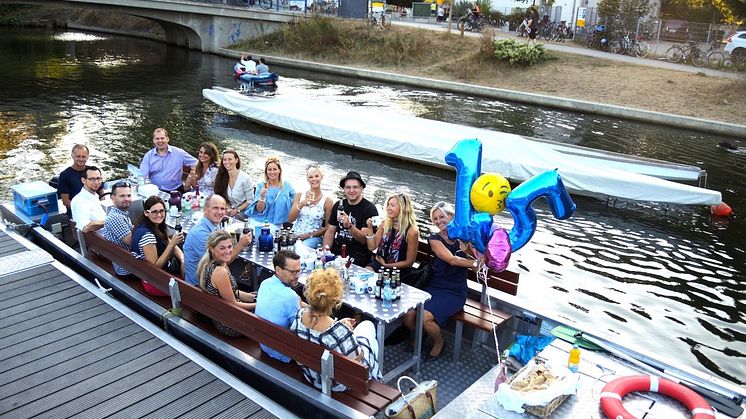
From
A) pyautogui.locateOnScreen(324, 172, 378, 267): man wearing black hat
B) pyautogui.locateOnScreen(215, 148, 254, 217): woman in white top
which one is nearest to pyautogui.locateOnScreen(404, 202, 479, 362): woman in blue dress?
pyautogui.locateOnScreen(324, 172, 378, 267): man wearing black hat

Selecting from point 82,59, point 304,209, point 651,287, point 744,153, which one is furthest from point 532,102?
point 82,59

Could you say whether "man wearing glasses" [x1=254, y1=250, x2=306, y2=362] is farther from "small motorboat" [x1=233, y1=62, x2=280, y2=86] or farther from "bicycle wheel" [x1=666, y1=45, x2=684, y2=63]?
"bicycle wheel" [x1=666, y1=45, x2=684, y2=63]

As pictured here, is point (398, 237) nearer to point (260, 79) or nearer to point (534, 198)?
point (534, 198)

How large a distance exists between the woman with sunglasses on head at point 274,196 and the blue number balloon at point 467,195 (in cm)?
339

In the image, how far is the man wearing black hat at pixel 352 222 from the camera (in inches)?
288

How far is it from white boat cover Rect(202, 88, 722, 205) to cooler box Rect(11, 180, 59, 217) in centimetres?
925

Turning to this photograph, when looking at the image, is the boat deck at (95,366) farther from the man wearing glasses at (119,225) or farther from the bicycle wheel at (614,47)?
the bicycle wheel at (614,47)

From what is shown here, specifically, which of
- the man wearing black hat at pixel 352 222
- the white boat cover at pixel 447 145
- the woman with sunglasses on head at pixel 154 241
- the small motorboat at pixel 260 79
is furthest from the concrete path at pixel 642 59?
the woman with sunglasses on head at pixel 154 241

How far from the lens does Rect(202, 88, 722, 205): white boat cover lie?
1305cm

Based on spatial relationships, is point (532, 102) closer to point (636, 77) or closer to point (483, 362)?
point (636, 77)

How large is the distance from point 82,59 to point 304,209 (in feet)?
99.9

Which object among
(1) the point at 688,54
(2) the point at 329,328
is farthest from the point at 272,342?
(1) the point at 688,54

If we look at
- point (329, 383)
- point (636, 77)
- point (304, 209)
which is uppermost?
point (636, 77)

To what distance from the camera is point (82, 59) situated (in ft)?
109
